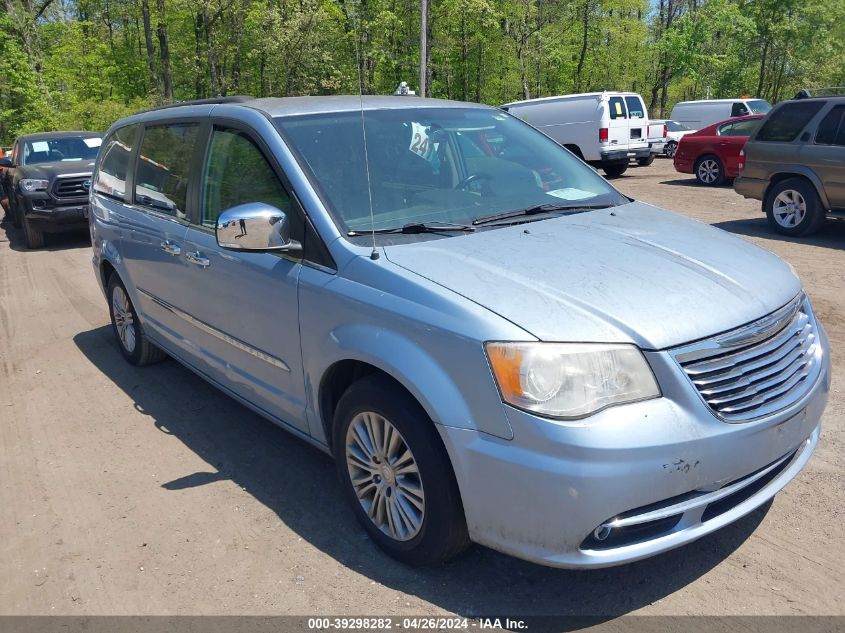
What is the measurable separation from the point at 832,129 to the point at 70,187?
11412 mm

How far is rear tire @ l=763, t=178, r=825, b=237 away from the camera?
9.49 m

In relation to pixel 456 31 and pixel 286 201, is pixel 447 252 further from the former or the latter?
pixel 456 31

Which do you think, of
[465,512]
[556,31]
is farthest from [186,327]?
[556,31]

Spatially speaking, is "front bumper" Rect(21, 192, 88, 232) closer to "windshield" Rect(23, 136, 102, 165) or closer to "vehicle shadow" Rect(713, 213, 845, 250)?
"windshield" Rect(23, 136, 102, 165)

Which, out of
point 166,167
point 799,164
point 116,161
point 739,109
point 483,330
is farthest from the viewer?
point 739,109

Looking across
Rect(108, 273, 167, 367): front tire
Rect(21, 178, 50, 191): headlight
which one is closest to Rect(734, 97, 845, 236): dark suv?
Rect(108, 273, 167, 367): front tire

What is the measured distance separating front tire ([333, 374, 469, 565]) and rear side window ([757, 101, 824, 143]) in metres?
8.85

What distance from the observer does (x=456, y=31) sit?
42688mm

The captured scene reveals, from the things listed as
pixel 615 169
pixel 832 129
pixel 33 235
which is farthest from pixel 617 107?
pixel 33 235

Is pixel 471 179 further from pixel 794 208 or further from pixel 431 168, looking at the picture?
pixel 794 208

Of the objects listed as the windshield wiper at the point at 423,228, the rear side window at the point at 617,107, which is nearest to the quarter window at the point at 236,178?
the windshield wiper at the point at 423,228

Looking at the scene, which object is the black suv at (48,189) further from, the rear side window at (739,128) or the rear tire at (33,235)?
the rear side window at (739,128)

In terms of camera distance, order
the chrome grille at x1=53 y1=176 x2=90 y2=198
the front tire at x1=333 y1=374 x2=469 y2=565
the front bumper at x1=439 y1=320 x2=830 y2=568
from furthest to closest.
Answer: the chrome grille at x1=53 y1=176 x2=90 y2=198, the front tire at x1=333 y1=374 x2=469 y2=565, the front bumper at x1=439 y1=320 x2=830 y2=568

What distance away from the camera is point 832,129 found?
30.3 ft
